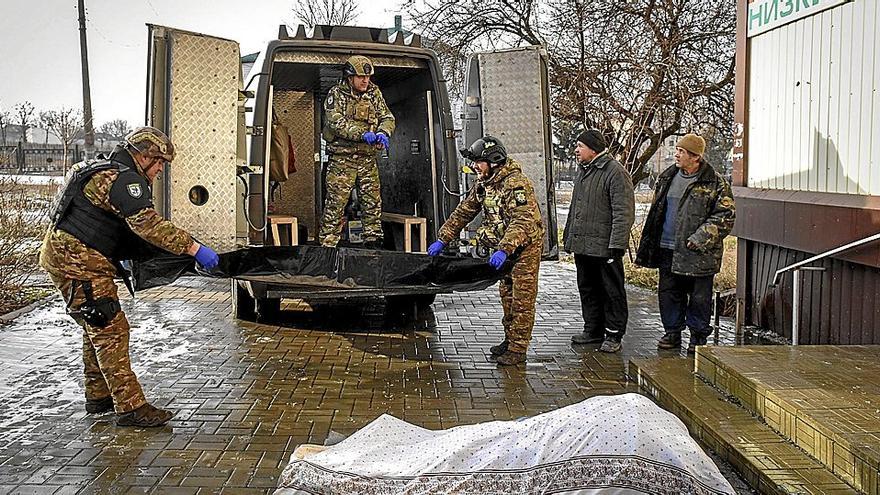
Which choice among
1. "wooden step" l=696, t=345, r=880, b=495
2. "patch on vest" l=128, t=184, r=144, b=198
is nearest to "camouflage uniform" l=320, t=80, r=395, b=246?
"patch on vest" l=128, t=184, r=144, b=198

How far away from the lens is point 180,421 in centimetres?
538

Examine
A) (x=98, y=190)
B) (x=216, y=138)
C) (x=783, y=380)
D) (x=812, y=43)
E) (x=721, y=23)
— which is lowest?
(x=783, y=380)

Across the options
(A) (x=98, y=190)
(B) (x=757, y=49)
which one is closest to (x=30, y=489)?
(A) (x=98, y=190)

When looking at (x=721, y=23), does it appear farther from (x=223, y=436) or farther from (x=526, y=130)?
(x=223, y=436)

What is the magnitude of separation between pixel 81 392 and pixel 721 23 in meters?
11.6

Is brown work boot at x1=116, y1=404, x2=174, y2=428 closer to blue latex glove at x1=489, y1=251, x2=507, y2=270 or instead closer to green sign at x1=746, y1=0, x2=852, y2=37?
blue latex glove at x1=489, y1=251, x2=507, y2=270

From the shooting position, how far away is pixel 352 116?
8430 millimetres

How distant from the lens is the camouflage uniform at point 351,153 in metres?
8.42

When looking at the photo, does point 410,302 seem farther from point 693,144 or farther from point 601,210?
point 693,144

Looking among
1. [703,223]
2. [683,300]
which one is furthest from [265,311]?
[703,223]

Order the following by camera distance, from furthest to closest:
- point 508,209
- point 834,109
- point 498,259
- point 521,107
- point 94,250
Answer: point 521,107
point 508,209
point 498,259
point 834,109
point 94,250

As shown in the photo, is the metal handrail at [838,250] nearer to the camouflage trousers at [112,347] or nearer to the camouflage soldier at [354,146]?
the camouflage soldier at [354,146]

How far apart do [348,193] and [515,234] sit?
2.55 metres

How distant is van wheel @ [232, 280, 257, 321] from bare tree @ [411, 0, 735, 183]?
286 inches
